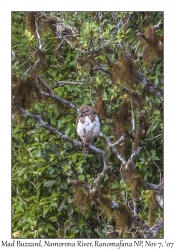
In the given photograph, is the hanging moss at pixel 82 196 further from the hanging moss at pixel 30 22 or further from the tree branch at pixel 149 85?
the hanging moss at pixel 30 22

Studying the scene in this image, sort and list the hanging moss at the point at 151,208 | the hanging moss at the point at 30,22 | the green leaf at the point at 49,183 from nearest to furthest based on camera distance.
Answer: the hanging moss at the point at 151,208 < the hanging moss at the point at 30,22 < the green leaf at the point at 49,183

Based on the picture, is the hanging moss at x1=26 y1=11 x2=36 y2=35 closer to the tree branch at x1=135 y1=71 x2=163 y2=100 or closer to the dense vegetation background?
the dense vegetation background

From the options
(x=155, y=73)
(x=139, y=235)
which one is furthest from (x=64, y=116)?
(x=139, y=235)

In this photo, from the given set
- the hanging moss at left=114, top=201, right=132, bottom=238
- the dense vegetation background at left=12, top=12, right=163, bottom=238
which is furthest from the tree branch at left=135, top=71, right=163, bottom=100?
the hanging moss at left=114, top=201, right=132, bottom=238

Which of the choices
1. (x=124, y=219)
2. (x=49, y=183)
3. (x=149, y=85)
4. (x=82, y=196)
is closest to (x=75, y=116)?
(x=49, y=183)

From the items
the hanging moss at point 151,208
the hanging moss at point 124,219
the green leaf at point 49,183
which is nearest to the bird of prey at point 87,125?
the green leaf at point 49,183

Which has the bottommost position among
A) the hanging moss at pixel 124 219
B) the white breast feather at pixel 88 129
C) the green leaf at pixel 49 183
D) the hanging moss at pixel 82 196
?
the hanging moss at pixel 124 219

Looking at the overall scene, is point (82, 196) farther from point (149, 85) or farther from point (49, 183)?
point (49, 183)

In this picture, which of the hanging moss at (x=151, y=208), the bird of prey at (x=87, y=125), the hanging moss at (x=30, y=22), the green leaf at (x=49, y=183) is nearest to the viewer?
the hanging moss at (x=151, y=208)

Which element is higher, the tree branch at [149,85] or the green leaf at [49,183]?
the tree branch at [149,85]
